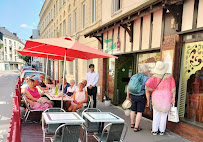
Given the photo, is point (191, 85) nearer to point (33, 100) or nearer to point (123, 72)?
point (123, 72)

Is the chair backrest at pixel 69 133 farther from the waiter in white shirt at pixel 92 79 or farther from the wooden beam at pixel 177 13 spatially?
the waiter in white shirt at pixel 92 79

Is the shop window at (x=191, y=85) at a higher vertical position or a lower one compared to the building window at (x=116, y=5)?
lower

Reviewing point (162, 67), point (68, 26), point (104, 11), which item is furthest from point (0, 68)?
point (162, 67)

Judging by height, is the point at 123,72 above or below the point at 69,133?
above

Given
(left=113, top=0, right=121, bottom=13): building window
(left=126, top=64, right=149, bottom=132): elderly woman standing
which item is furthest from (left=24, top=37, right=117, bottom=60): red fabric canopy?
(left=113, top=0, right=121, bottom=13): building window

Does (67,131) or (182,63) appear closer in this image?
(67,131)

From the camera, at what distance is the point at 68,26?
1581cm

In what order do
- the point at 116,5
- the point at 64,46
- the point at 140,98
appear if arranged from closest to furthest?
the point at 64,46, the point at 140,98, the point at 116,5

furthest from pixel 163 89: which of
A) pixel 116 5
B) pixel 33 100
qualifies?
pixel 116 5

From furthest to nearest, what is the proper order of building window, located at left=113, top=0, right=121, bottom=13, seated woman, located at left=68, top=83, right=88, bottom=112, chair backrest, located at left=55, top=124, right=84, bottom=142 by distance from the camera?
building window, located at left=113, top=0, right=121, bottom=13, seated woman, located at left=68, top=83, right=88, bottom=112, chair backrest, located at left=55, top=124, right=84, bottom=142

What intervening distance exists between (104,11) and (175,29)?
5180 millimetres

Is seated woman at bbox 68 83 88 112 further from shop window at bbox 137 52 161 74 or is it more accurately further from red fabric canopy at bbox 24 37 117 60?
shop window at bbox 137 52 161 74

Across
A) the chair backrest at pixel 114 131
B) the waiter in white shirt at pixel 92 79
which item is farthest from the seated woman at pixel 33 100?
the chair backrest at pixel 114 131

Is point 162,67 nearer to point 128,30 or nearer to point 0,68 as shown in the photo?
A: point 128,30
